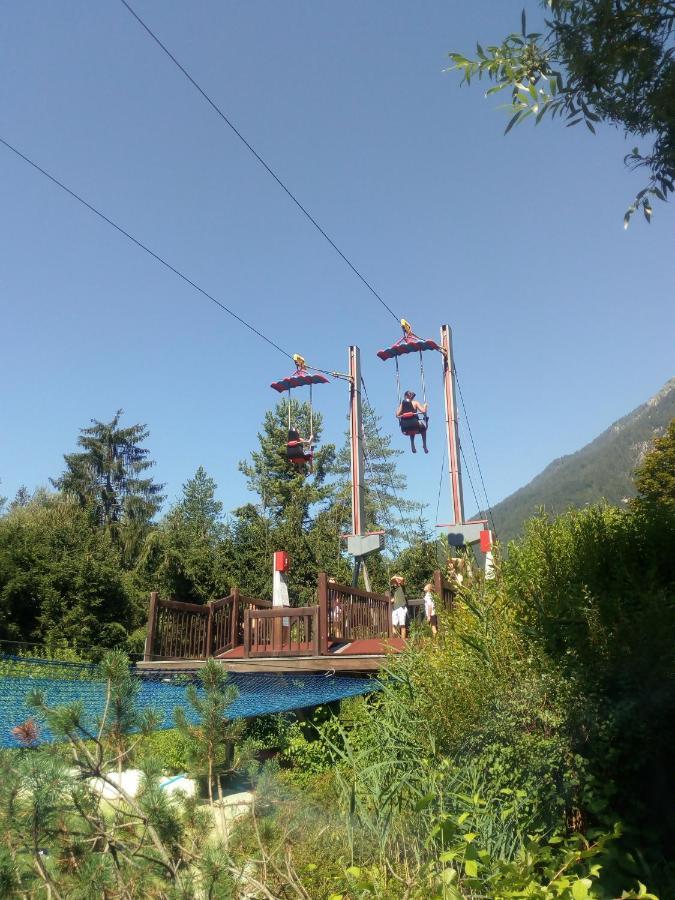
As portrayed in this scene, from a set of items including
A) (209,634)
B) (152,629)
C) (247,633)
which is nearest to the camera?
(152,629)

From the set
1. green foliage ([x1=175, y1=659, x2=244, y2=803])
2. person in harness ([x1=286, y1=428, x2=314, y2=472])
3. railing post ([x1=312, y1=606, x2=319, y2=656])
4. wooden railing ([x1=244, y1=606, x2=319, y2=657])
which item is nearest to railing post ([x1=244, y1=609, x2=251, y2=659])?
wooden railing ([x1=244, y1=606, x2=319, y2=657])

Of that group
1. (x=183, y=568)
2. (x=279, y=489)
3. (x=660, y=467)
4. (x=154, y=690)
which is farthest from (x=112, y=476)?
(x=154, y=690)

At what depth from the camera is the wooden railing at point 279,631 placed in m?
8.95

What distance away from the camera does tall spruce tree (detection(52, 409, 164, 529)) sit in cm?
3322

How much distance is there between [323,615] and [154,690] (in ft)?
11.4

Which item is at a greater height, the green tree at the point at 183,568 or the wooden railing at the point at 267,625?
the green tree at the point at 183,568

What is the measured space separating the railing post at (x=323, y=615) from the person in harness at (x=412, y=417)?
17.8 feet

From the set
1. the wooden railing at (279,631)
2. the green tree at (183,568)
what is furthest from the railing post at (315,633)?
the green tree at (183,568)

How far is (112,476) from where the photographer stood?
3566 cm

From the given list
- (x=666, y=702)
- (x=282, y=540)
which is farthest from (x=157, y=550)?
(x=666, y=702)

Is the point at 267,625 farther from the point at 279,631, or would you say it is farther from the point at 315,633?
the point at 315,633

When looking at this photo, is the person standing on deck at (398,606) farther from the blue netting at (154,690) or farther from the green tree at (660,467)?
the green tree at (660,467)

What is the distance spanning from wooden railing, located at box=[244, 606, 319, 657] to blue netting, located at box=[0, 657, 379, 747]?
0.83 metres

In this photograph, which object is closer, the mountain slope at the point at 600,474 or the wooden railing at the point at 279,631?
the wooden railing at the point at 279,631
